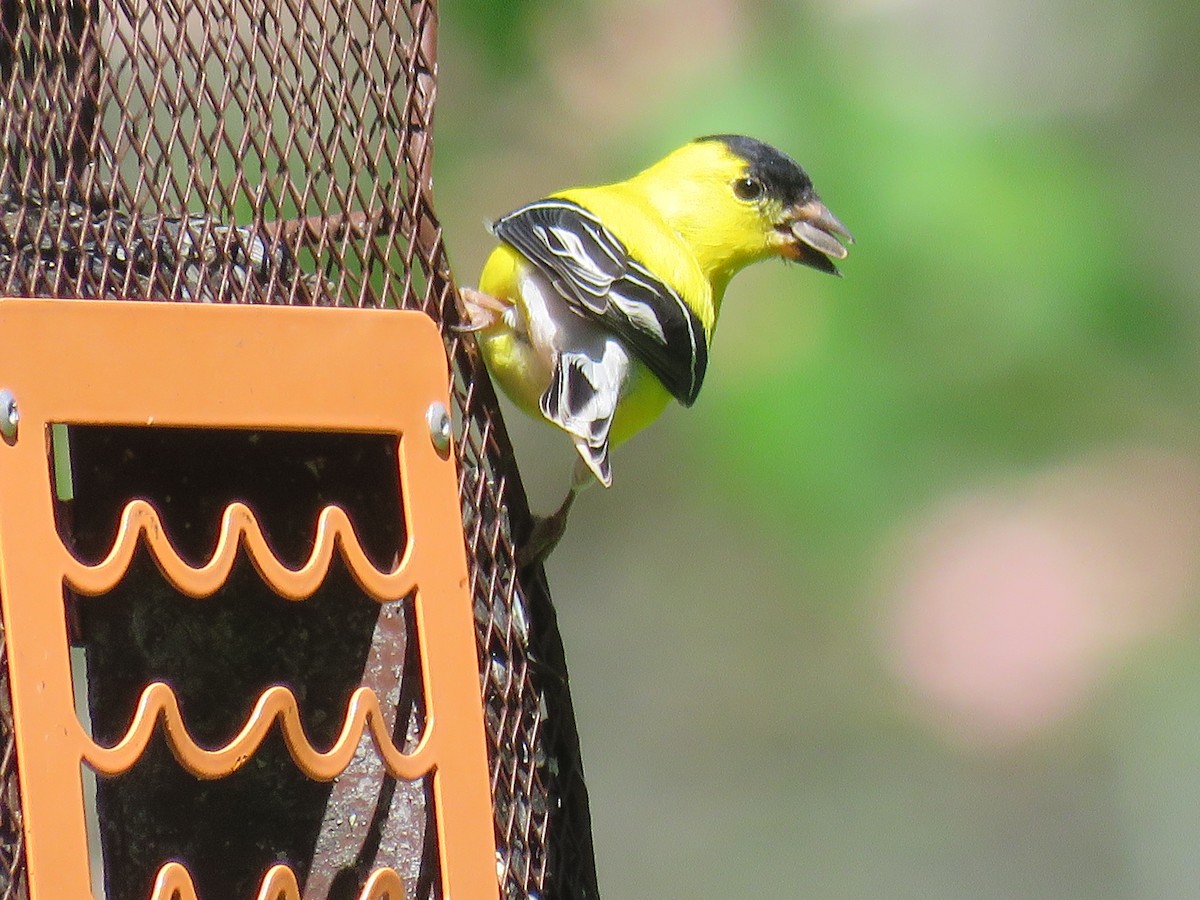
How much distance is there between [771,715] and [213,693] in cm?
254

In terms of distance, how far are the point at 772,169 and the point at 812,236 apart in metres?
0.12

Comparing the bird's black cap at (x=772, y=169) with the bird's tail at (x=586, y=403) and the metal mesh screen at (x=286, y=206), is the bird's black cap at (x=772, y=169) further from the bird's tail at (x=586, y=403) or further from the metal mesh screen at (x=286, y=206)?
the metal mesh screen at (x=286, y=206)

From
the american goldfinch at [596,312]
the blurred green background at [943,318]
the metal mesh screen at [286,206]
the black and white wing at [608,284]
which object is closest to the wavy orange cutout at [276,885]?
the metal mesh screen at [286,206]

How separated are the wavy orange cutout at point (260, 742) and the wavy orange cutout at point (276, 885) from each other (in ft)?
0.26

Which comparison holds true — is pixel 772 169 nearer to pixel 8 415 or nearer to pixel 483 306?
pixel 483 306

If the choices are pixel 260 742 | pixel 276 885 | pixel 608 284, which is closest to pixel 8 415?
pixel 260 742

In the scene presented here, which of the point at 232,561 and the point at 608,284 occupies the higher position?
the point at 608,284

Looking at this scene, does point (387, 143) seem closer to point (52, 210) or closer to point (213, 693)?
point (52, 210)

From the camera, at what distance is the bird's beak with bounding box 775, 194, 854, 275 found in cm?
284

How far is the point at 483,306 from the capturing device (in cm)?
240

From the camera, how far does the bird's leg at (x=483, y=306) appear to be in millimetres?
2240

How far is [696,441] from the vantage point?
2926 millimetres

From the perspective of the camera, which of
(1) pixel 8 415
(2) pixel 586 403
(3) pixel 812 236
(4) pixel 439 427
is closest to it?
(1) pixel 8 415

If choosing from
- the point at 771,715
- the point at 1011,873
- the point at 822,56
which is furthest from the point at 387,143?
the point at 1011,873
